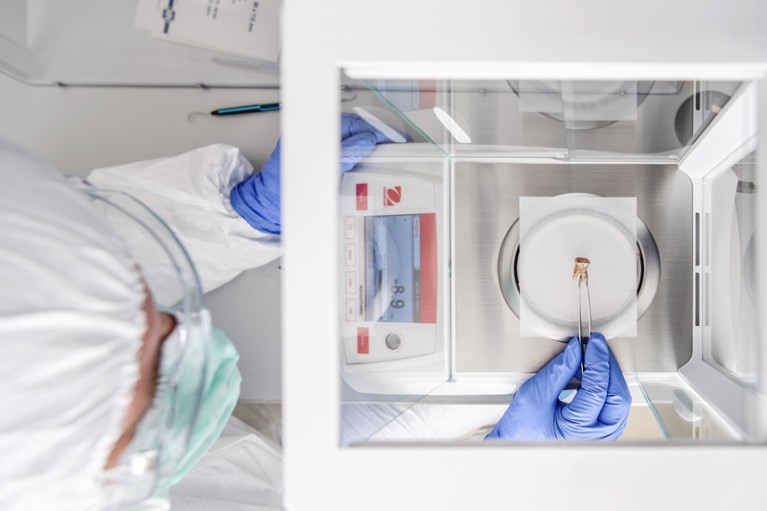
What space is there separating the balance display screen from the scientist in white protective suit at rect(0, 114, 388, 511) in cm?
10

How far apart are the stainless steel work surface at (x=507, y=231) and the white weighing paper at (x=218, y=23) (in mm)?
491

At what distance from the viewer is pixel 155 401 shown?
19.7 inches

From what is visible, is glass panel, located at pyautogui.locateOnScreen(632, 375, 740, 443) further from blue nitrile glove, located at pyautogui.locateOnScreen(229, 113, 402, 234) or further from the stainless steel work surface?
blue nitrile glove, located at pyautogui.locateOnScreen(229, 113, 402, 234)

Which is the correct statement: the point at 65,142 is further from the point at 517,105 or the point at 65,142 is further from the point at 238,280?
the point at 517,105

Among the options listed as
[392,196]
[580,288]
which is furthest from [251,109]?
[580,288]

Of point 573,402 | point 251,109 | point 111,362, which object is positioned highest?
point 251,109

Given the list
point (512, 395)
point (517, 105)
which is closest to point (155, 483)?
point (512, 395)

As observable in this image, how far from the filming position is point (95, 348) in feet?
1.39

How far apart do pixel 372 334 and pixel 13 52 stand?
85cm

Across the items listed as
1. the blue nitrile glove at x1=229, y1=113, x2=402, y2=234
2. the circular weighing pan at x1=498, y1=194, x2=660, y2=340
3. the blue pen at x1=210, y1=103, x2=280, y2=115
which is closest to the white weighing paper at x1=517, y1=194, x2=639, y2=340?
the circular weighing pan at x1=498, y1=194, x2=660, y2=340

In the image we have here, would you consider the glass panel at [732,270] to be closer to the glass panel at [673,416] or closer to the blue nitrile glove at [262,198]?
the glass panel at [673,416]

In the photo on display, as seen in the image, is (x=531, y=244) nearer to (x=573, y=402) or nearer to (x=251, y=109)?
(x=573, y=402)

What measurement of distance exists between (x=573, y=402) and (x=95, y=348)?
22.4 inches

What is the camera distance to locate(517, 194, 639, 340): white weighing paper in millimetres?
626
